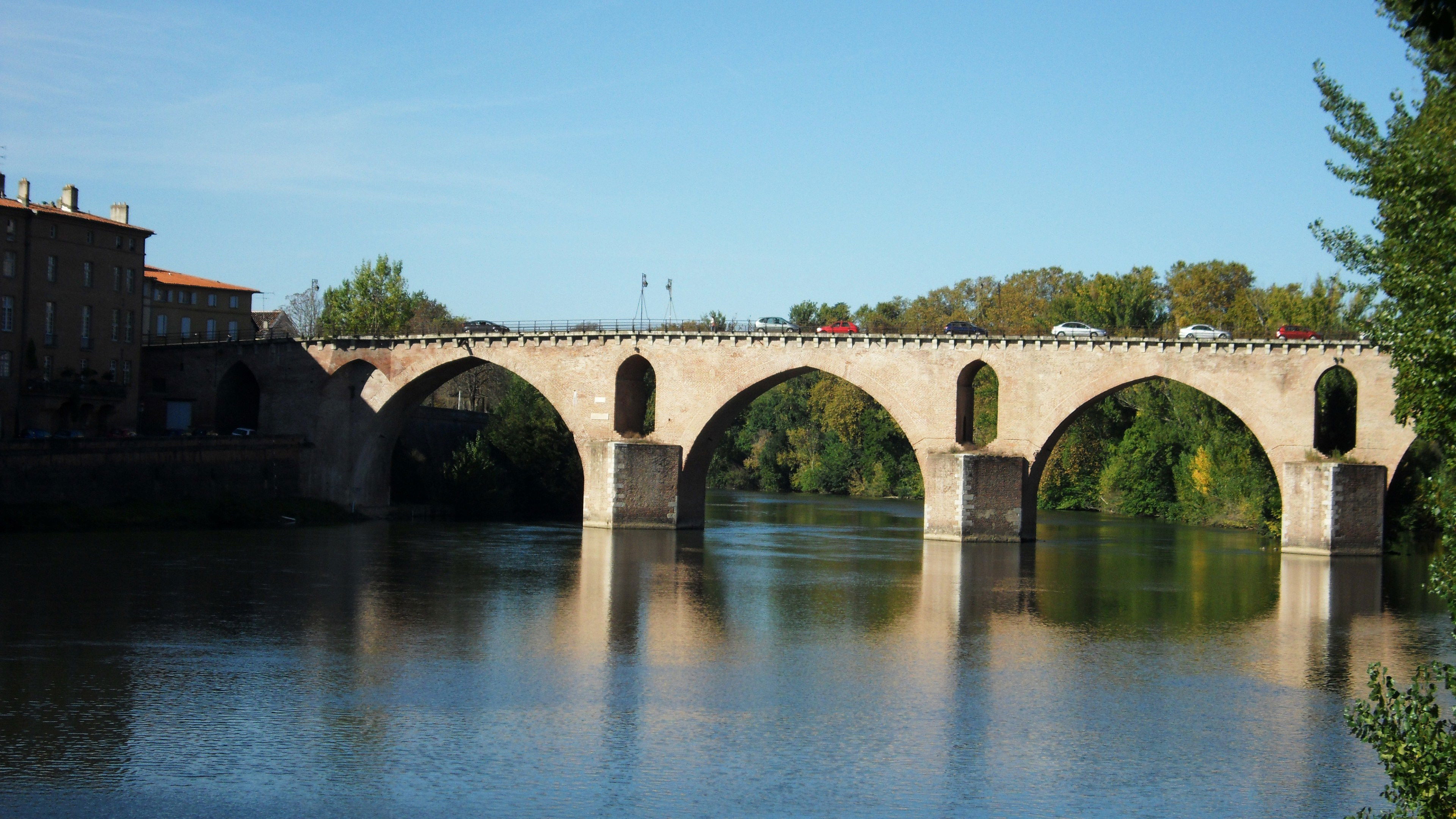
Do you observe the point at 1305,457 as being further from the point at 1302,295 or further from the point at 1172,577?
the point at 1302,295

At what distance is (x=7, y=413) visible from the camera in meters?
41.3

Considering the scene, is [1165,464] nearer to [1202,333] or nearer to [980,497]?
[1202,333]

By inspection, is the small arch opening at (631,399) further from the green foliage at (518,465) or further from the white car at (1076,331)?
the white car at (1076,331)

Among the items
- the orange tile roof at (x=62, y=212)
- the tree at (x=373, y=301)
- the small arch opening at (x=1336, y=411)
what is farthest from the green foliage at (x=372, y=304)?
the small arch opening at (x=1336, y=411)

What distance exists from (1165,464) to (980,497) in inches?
794

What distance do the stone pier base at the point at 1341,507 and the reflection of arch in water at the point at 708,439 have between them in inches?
441

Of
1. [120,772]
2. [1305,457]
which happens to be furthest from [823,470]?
[120,772]

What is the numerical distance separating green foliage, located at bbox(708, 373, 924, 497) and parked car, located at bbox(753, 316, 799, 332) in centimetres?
2292

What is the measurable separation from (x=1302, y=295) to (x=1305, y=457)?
2092 cm

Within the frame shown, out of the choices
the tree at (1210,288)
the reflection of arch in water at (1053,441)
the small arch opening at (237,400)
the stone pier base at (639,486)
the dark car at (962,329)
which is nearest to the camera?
the reflection of arch in water at (1053,441)

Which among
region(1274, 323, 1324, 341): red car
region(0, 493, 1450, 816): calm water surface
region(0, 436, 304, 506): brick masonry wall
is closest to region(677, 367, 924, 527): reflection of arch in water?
region(0, 493, 1450, 816): calm water surface

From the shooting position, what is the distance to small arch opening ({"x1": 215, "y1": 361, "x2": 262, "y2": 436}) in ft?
166

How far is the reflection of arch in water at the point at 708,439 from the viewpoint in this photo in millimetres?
43375

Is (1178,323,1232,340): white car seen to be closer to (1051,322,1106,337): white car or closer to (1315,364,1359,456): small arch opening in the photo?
(1051,322,1106,337): white car
